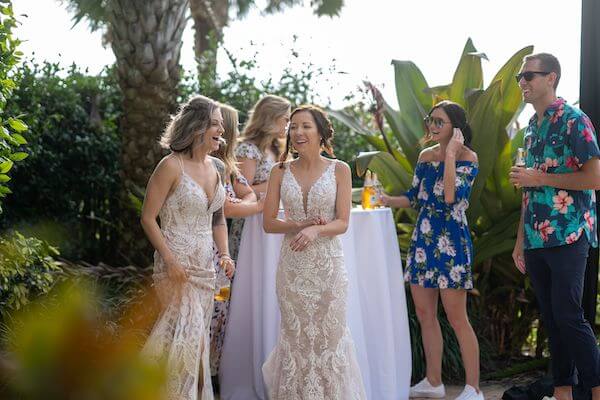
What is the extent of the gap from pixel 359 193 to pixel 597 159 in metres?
2.76

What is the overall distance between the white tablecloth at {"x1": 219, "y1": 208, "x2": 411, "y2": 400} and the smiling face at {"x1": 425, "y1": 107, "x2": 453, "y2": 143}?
62 centimetres

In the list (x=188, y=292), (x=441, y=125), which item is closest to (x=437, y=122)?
(x=441, y=125)

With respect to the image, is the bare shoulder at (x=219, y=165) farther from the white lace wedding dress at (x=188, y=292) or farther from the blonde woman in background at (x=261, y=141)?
the blonde woman in background at (x=261, y=141)

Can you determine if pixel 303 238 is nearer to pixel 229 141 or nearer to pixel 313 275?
pixel 313 275

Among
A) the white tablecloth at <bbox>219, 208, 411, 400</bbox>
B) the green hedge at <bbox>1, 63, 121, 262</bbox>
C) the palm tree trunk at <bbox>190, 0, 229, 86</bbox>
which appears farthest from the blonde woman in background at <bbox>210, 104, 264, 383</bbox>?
the palm tree trunk at <bbox>190, 0, 229, 86</bbox>

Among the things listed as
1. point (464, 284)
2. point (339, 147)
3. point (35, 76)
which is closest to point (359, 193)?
point (464, 284)

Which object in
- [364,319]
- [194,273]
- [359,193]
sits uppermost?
[359,193]

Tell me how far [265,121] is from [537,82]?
192 centimetres

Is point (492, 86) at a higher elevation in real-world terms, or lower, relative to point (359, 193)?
higher

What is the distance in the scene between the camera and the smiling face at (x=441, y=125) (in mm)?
5320

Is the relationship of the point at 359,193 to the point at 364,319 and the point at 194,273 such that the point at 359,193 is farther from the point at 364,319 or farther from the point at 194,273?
the point at 194,273

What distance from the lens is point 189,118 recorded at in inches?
174

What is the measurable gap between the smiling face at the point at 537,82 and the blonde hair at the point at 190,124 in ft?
5.81

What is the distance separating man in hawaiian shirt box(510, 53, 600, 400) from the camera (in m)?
4.56
